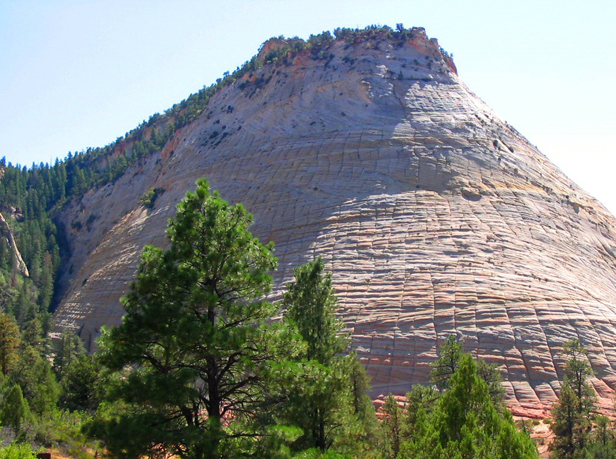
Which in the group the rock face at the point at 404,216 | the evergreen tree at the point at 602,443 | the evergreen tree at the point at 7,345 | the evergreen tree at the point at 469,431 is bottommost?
the evergreen tree at the point at 602,443

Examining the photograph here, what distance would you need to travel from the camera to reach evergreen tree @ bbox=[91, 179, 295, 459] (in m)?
11.0

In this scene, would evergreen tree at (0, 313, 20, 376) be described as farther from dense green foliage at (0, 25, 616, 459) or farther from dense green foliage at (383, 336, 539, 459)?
dense green foliage at (383, 336, 539, 459)

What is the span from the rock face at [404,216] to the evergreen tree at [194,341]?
52.1 feet

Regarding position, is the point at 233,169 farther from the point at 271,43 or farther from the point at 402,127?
the point at 271,43

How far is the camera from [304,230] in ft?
131

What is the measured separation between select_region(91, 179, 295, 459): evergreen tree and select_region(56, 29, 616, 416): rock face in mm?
15884

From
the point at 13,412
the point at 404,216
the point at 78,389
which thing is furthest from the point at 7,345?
the point at 404,216

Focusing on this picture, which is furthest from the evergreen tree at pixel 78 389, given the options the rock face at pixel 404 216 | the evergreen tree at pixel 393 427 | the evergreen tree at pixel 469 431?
the evergreen tree at pixel 469 431

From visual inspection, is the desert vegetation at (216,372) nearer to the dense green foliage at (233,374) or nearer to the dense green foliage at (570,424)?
the dense green foliage at (233,374)

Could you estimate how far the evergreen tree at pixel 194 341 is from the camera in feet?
36.0

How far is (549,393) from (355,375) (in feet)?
33.1

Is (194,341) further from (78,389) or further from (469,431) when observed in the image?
(78,389)


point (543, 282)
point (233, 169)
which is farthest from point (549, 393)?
point (233, 169)

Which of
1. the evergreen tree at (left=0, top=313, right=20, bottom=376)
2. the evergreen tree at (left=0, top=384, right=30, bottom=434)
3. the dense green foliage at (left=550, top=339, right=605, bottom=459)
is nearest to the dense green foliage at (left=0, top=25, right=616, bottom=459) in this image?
the dense green foliage at (left=550, top=339, right=605, bottom=459)
